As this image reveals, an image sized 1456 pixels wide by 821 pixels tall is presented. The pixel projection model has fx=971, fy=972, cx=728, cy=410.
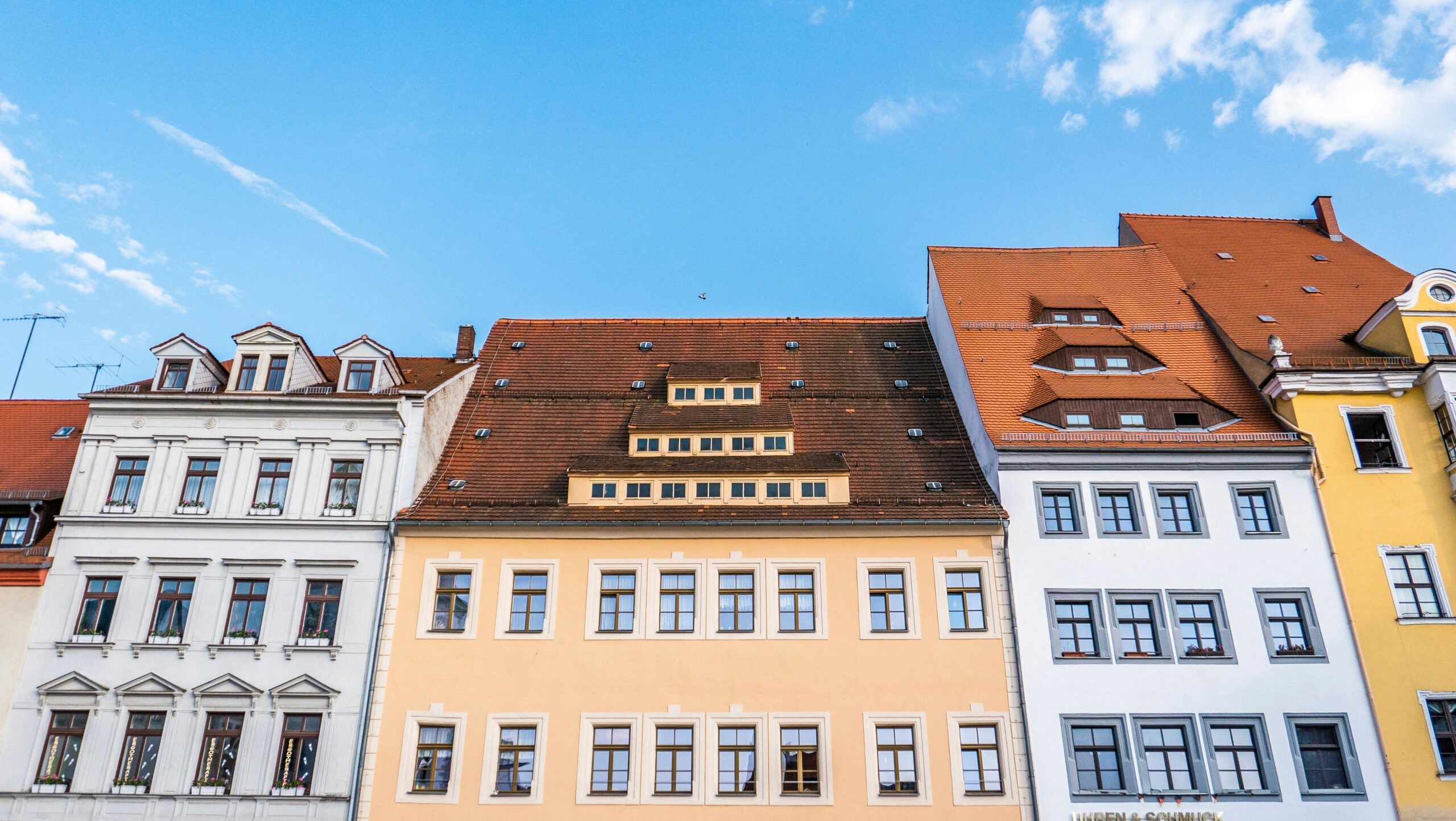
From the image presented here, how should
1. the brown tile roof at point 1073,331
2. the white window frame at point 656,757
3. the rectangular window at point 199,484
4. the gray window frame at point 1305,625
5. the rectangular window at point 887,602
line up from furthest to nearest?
1. the brown tile roof at point 1073,331
2. the rectangular window at point 199,484
3. the rectangular window at point 887,602
4. the gray window frame at point 1305,625
5. the white window frame at point 656,757

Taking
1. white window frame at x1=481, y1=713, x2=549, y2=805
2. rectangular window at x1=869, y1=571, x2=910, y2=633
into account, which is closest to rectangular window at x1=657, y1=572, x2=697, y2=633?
white window frame at x1=481, y1=713, x2=549, y2=805

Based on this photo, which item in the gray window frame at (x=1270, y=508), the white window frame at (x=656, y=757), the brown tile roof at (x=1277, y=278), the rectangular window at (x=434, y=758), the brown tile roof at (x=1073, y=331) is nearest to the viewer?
the white window frame at (x=656, y=757)

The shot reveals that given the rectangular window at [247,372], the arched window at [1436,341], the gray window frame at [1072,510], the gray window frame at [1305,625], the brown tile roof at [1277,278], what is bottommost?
the gray window frame at [1305,625]

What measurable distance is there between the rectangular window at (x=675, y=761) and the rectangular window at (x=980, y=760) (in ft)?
18.7

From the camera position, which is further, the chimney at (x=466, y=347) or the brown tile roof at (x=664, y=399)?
the chimney at (x=466, y=347)

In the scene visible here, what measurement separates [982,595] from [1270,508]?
23.9 feet

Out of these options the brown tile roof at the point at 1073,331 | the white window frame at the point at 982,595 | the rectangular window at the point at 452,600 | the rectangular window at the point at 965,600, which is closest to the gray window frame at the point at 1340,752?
the white window frame at the point at 982,595

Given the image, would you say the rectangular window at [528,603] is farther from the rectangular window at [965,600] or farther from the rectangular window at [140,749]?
the rectangular window at [965,600]

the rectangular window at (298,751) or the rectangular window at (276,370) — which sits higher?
the rectangular window at (276,370)

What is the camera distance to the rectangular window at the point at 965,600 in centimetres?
2152

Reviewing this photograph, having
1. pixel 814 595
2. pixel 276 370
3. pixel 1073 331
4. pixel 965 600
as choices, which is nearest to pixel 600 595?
pixel 814 595

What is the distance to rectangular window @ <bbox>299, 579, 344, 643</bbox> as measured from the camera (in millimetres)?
21219

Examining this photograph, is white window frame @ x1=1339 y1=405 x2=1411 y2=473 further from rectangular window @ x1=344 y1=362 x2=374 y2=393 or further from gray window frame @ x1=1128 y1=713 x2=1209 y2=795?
rectangular window @ x1=344 y1=362 x2=374 y2=393

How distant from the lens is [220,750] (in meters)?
20.2
